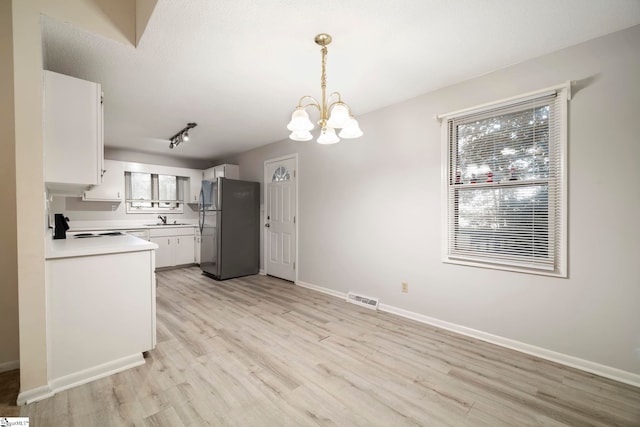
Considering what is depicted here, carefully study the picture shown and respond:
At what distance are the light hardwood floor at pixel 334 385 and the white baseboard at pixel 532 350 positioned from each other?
0.25 ft

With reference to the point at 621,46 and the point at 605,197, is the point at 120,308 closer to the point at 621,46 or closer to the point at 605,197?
the point at 605,197

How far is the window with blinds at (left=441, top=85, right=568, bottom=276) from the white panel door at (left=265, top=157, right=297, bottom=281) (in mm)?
→ 2526

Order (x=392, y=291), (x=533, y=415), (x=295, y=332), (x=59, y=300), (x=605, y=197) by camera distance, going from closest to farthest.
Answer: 1. (x=533, y=415)
2. (x=59, y=300)
3. (x=605, y=197)
4. (x=295, y=332)
5. (x=392, y=291)

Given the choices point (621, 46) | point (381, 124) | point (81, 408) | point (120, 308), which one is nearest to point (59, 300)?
point (120, 308)

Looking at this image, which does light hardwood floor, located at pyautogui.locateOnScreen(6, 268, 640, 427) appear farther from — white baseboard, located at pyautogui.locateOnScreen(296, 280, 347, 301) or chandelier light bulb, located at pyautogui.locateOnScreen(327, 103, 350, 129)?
chandelier light bulb, located at pyautogui.locateOnScreen(327, 103, 350, 129)

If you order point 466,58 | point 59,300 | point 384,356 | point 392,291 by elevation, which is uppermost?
point 466,58

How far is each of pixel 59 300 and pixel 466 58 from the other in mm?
3552

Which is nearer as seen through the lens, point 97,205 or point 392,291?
point 392,291

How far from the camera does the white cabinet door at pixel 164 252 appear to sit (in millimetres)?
Result: 5109

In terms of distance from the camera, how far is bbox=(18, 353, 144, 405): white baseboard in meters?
1.64

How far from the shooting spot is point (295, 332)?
2.63 meters

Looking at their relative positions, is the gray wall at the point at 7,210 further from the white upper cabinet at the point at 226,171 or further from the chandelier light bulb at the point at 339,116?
the white upper cabinet at the point at 226,171

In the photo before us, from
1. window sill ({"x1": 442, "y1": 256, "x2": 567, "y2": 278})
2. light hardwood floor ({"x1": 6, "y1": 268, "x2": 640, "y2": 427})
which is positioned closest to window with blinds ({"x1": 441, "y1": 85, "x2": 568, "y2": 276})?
window sill ({"x1": 442, "y1": 256, "x2": 567, "y2": 278})

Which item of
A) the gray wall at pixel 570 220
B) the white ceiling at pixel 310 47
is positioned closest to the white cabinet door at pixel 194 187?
the white ceiling at pixel 310 47
